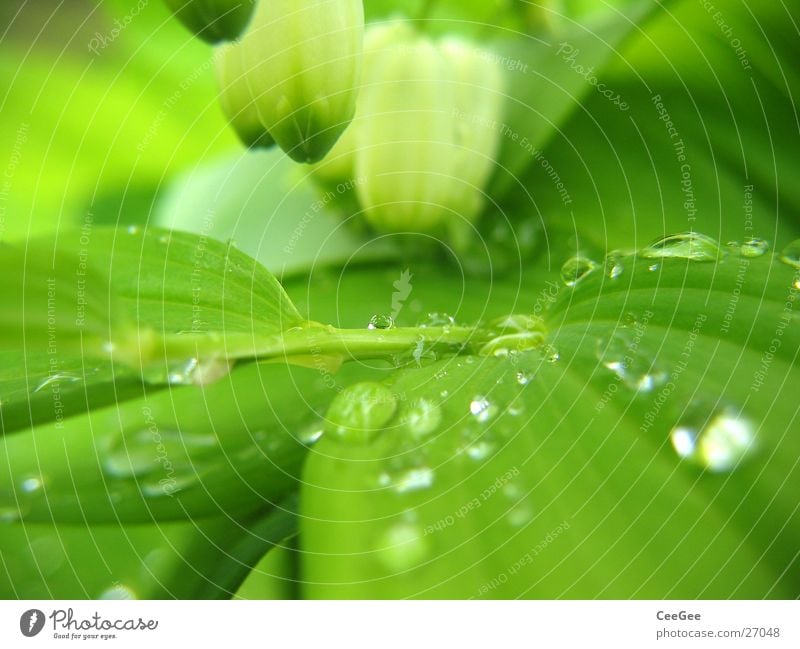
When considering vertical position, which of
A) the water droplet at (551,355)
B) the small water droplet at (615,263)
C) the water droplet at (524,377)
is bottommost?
the water droplet at (524,377)

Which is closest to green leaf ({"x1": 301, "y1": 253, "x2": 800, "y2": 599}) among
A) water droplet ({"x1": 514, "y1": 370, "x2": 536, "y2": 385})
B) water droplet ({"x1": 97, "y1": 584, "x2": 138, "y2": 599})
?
water droplet ({"x1": 514, "y1": 370, "x2": 536, "y2": 385})

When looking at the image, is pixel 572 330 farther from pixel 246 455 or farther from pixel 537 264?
pixel 246 455

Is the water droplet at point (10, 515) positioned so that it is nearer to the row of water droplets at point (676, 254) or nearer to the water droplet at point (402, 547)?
the water droplet at point (402, 547)

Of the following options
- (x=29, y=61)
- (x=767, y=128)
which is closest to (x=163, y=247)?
(x=29, y=61)

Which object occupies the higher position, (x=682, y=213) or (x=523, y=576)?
(x=682, y=213)

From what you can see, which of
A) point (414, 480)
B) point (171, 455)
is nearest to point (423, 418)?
point (414, 480)

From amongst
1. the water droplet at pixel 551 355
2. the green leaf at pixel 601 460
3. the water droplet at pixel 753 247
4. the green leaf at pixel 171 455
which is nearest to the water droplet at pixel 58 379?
the green leaf at pixel 171 455

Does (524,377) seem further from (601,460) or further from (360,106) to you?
(360,106)
